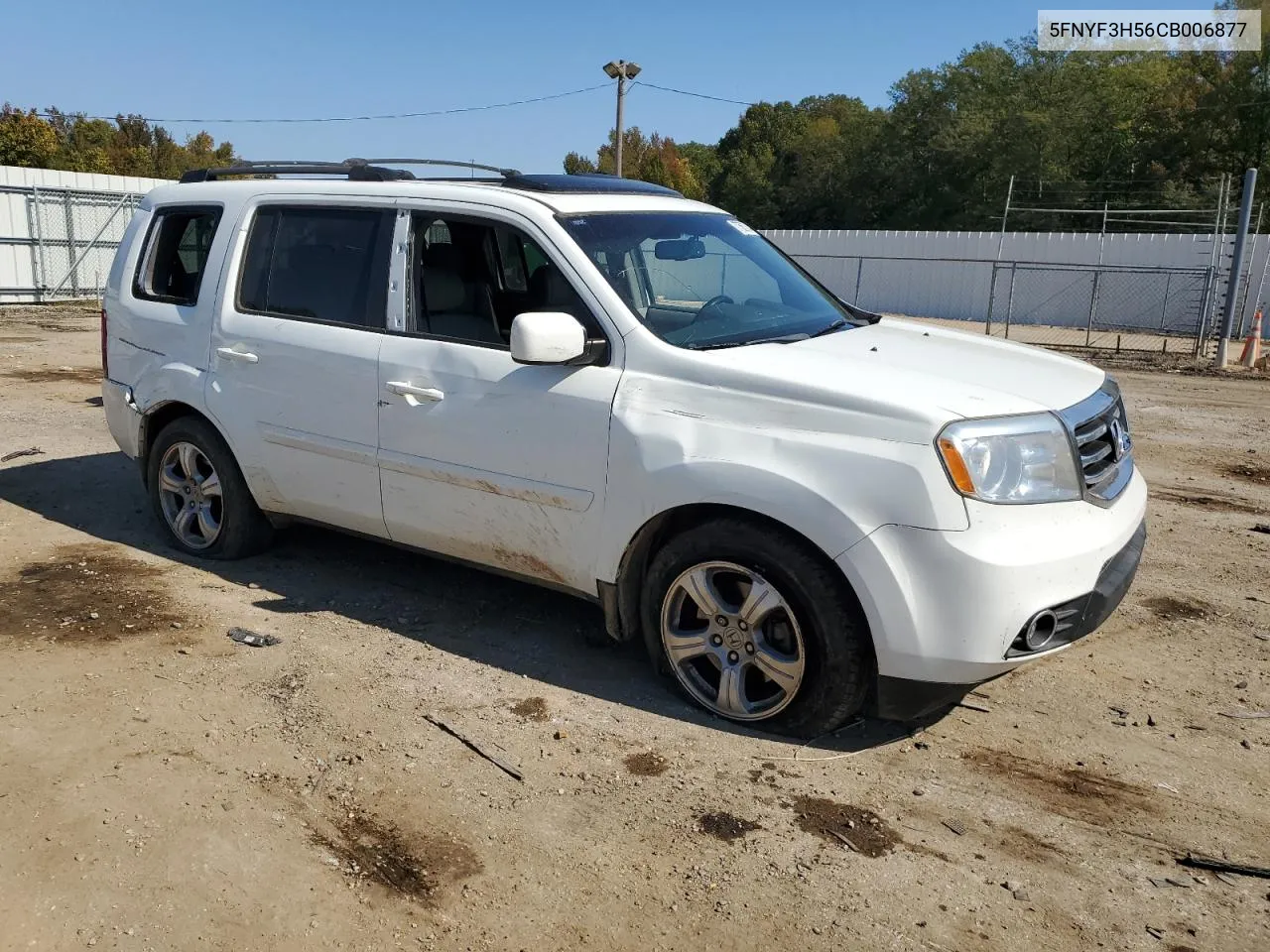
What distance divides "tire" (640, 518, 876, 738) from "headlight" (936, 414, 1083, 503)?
0.56 m

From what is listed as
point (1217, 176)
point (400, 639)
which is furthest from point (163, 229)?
point (1217, 176)

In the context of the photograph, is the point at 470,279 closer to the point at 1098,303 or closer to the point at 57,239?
the point at 57,239

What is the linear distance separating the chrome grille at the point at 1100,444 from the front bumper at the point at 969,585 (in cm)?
19

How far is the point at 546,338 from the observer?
4.01 meters

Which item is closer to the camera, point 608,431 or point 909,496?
point 909,496

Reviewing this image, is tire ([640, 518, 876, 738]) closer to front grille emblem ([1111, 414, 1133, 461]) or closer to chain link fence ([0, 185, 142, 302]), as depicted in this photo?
front grille emblem ([1111, 414, 1133, 461])

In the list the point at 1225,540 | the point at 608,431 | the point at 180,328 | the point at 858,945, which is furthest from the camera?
the point at 1225,540

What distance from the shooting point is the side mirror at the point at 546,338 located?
13.1 ft

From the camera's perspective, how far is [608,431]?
4.08m

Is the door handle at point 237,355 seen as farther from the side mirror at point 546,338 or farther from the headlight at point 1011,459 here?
the headlight at point 1011,459

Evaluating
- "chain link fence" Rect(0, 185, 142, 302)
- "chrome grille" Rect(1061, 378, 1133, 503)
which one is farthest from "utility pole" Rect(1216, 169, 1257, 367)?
"chain link fence" Rect(0, 185, 142, 302)

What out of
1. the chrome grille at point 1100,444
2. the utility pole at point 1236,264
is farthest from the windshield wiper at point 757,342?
the utility pole at point 1236,264

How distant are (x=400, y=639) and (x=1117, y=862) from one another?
3.00 m

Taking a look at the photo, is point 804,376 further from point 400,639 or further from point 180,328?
point 180,328
